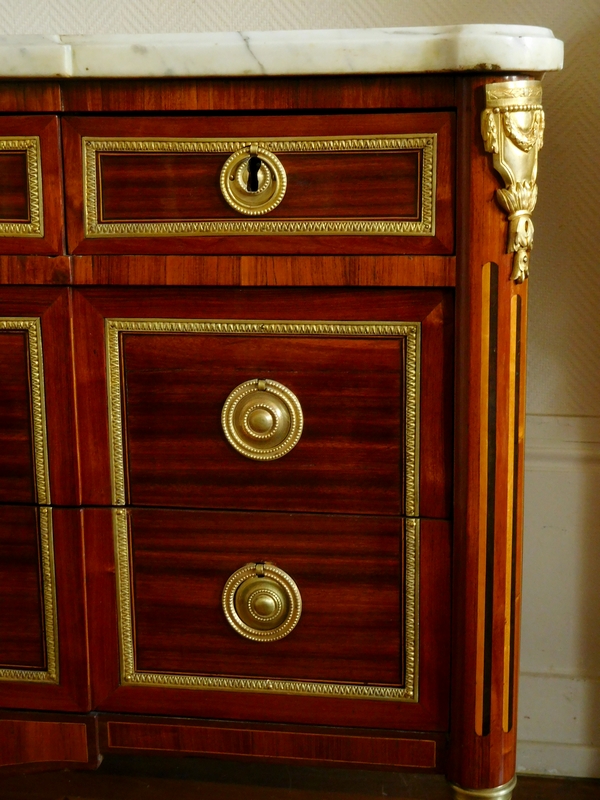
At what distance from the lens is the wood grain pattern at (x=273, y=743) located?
752mm

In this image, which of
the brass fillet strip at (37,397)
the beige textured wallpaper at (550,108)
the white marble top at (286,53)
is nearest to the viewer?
the white marble top at (286,53)

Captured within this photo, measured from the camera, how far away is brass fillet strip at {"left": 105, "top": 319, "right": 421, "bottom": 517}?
2.31ft

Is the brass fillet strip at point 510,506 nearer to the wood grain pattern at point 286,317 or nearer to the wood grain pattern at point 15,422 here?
the wood grain pattern at point 286,317

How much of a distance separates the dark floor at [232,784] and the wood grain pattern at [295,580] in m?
0.37

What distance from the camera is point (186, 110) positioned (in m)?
0.69

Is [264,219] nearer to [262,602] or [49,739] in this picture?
[262,602]

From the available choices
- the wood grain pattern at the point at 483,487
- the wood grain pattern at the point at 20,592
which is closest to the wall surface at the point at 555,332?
the wood grain pattern at the point at 483,487

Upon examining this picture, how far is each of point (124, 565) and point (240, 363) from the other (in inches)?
8.2

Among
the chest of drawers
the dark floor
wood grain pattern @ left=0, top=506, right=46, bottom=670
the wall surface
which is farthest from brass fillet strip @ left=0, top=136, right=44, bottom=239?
the dark floor

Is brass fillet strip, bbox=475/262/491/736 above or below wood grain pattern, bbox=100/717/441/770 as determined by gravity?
above

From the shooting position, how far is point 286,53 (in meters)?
0.65

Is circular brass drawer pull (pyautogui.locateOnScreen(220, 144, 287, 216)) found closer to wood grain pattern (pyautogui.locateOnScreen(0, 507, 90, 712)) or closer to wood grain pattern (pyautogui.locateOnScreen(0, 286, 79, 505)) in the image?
wood grain pattern (pyautogui.locateOnScreen(0, 286, 79, 505))

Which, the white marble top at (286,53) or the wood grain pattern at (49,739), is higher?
the white marble top at (286,53)

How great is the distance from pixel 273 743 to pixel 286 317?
376 millimetres
